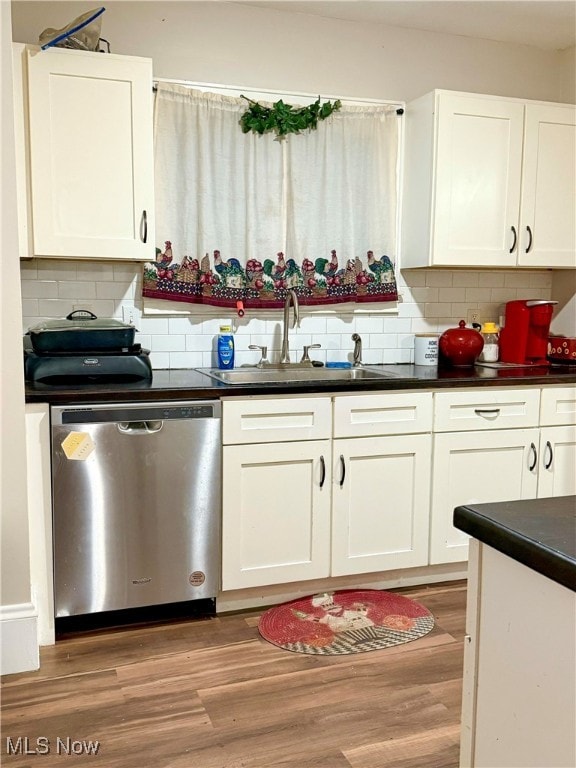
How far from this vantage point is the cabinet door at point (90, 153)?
2711 mm

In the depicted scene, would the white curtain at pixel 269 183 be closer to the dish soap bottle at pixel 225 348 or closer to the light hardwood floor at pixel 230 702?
the dish soap bottle at pixel 225 348

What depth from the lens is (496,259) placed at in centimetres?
346

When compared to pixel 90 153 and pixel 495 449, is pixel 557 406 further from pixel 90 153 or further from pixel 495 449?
pixel 90 153

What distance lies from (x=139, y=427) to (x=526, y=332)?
2.04m

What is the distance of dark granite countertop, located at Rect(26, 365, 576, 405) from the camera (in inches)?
100

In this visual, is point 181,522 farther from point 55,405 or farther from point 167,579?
point 55,405

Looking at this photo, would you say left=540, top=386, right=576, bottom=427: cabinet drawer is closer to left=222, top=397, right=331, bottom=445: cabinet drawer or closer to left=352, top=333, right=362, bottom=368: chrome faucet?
left=352, top=333, right=362, bottom=368: chrome faucet

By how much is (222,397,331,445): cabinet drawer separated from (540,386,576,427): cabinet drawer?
3.38 feet

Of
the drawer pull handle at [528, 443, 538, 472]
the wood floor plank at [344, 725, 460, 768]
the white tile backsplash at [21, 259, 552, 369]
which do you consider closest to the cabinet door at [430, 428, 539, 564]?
the drawer pull handle at [528, 443, 538, 472]

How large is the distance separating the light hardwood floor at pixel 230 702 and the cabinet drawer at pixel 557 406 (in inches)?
40.7

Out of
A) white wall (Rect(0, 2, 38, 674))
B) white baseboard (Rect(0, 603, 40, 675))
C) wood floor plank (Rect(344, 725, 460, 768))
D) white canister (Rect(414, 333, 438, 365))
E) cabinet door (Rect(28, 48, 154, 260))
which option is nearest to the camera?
wood floor plank (Rect(344, 725, 460, 768))

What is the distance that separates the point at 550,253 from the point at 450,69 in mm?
1055

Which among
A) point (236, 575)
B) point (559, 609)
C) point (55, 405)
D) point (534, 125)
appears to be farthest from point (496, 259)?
point (559, 609)

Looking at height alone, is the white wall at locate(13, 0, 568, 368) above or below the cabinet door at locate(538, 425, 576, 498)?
above
